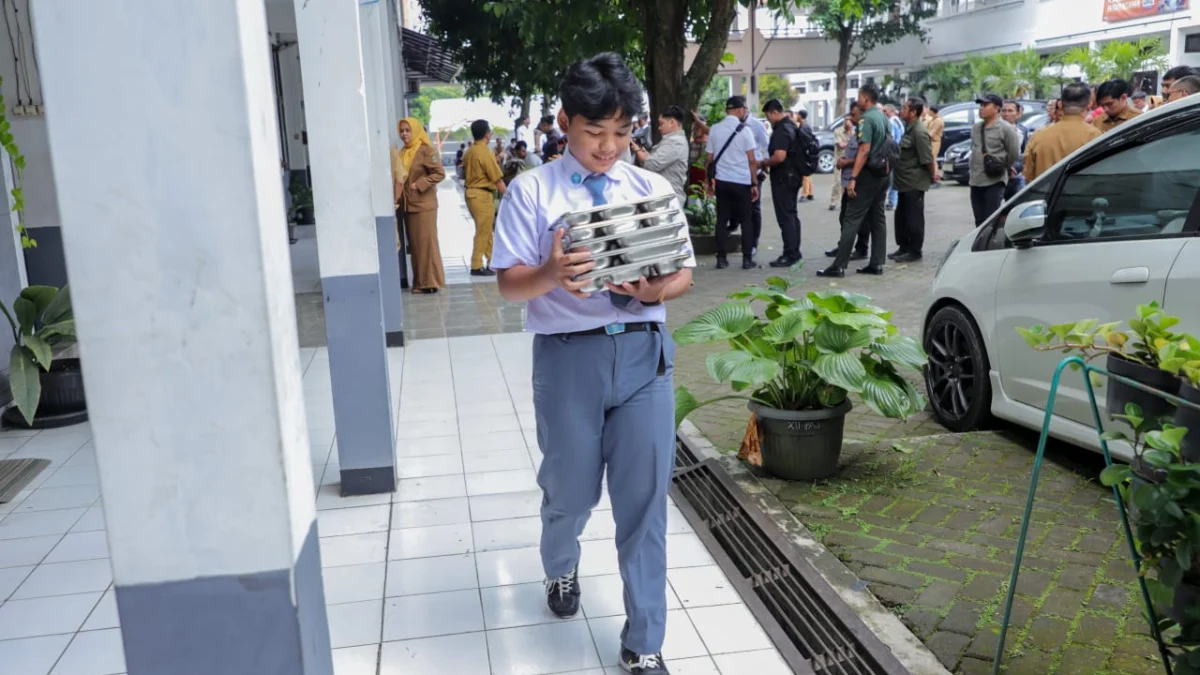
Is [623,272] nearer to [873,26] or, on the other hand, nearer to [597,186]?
[597,186]

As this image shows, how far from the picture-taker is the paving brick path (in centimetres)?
340

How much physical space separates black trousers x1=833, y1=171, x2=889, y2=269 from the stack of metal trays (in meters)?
8.01

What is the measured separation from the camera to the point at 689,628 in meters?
3.60

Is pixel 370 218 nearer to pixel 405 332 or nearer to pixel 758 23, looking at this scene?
pixel 405 332

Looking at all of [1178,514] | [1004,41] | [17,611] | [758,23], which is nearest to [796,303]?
[1178,514]

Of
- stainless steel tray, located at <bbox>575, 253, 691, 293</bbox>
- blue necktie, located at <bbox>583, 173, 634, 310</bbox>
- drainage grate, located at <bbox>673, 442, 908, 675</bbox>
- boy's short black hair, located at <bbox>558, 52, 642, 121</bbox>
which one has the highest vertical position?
boy's short black hair, located at <bbox>558, 52, 642, 121</bbox>

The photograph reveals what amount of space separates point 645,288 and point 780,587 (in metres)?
1.62

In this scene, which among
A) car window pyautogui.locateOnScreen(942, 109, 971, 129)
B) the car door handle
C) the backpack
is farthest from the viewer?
car window pyautogui.locateOnScreen(942, 109, 971, 129)

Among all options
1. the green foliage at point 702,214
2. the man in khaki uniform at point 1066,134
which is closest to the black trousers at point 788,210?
the green foliage at point 702,214

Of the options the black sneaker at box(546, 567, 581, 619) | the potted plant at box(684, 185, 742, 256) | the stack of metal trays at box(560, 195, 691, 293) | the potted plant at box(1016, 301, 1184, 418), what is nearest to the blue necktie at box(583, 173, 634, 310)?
the stack of metal trays at box(560, 195, 691, 293)

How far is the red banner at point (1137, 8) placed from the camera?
27.4m

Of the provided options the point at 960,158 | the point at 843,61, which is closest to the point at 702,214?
the point at 960,158

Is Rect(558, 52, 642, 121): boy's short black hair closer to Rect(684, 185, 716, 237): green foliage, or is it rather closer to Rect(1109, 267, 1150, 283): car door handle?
Rect(1109, 267, 1150, 283): car door handle

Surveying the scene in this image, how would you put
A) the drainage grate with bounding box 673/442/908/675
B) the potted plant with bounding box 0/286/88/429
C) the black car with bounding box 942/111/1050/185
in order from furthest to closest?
the black car with bounding box 942/111/1050/185 → the potted plant with bounding box 0/286/88/429 → the drainage grate with bounding box 673/442/908/675
